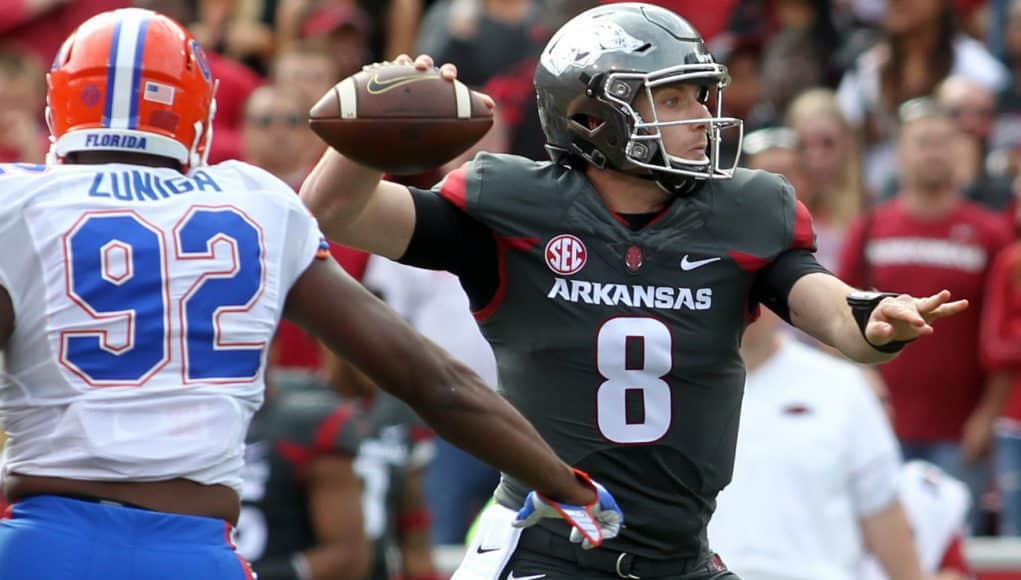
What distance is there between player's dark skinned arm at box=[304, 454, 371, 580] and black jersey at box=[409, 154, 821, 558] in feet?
8.44

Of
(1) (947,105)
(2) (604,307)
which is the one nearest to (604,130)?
(2) (604,307)

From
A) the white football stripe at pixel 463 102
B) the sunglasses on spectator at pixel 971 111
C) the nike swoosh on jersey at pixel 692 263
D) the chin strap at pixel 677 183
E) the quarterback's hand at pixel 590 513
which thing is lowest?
the sunglasses on spectator at pixel 971 111

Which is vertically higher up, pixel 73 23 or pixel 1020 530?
pixel 73 23

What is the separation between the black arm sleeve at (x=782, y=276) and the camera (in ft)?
14.8

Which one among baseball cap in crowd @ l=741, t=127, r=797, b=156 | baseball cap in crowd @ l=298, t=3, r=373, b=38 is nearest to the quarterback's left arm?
baseball cap in crowd @ l=741, t=127, r=797, b=156

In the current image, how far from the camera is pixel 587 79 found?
464 cm

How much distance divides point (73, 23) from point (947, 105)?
448 centimetres

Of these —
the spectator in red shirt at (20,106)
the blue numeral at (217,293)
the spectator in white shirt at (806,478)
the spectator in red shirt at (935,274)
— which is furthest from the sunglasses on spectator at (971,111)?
the blue numeral at (217,293)

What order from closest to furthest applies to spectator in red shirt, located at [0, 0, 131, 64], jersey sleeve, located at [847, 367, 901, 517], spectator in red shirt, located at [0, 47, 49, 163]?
jersey sleeve, located at [847, 367, 901, 517] < spectator in red shirt, located at [0, 47, 49, 163] < spectator in red shirt, located at [0, 0, 131, 64]

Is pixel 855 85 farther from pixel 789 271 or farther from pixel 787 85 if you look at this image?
pixel 789 271

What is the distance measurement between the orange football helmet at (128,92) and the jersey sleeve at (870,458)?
3307mm

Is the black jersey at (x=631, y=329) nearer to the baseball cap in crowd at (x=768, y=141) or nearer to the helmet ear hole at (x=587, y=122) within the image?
the helmet ear hole at (x=587, y=122)

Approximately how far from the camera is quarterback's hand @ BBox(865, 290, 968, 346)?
4062 millimetres

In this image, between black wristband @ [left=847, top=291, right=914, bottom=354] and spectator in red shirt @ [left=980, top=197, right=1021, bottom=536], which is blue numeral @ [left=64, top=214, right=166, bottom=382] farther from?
spectator in red shirt @ [left=980, top=197, right=1021, bottom=536]
